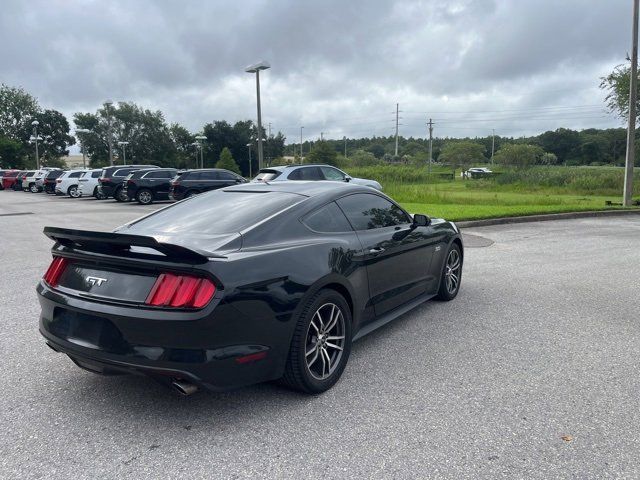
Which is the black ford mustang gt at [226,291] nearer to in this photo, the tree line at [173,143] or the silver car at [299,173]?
the silver car at [299,173]

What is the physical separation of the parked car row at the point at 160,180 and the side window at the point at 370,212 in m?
9.67

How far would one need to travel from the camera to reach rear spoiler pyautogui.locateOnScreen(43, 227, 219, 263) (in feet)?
9.64

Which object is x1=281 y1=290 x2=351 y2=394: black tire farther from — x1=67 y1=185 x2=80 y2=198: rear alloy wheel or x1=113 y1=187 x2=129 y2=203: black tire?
x1=67 y1=185 x2=80 y2=198: rear alloy wheel

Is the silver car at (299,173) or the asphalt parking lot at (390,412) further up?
the silver car at (299,173)

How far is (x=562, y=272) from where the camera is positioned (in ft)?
24.9

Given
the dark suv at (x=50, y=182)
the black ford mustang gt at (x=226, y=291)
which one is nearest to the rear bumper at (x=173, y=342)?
the black ford mustang gt at (x=226, y=291)

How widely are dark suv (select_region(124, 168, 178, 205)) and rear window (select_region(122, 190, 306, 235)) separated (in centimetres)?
1906

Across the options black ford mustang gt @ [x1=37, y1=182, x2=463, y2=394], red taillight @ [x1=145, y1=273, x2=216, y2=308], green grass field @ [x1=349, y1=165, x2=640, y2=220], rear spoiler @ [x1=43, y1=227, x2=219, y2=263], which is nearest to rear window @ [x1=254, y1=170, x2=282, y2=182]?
green grass field @ [x1=349, y1=165, x2=640, y2=220]

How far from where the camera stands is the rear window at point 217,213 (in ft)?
12.3

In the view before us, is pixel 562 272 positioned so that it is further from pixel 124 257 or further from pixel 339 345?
pixel 124 257

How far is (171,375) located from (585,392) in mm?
2804

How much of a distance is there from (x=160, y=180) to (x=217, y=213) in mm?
20242

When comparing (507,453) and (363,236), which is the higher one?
(363,236)

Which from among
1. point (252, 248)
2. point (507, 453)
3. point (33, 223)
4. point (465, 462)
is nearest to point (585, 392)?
point (507, 453)
